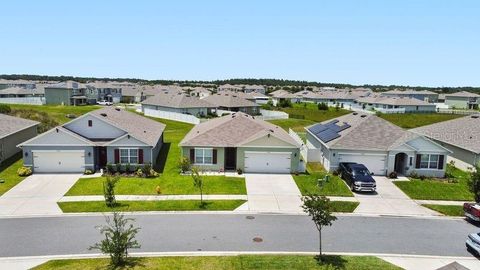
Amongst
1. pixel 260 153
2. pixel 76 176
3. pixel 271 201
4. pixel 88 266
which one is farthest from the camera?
pixel 260 153

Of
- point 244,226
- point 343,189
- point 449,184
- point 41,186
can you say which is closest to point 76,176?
point 41,186

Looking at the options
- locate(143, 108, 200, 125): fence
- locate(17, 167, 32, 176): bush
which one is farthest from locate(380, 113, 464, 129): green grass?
locate(17, 167, 32, 176): bush

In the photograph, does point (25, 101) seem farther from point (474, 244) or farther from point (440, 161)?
point (474, 244)

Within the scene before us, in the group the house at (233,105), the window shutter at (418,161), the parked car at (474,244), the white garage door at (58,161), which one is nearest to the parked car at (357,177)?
the window shutter at (418,161)

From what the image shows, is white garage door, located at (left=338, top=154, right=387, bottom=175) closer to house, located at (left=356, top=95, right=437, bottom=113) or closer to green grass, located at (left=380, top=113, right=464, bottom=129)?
green grass, located at (left=380, top=113, right=464, bottom=129)

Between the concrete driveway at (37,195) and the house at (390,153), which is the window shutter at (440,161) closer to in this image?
the house at (390,153)

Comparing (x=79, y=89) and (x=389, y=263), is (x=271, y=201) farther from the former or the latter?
(x=79, y=89)
